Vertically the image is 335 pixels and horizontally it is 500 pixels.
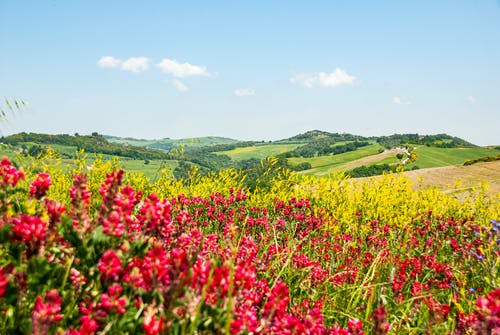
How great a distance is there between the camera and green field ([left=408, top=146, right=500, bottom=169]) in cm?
10889

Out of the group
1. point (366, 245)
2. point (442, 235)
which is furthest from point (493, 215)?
point (366, 245)

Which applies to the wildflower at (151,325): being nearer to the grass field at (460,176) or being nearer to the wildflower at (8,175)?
the wildflower at (8,175)

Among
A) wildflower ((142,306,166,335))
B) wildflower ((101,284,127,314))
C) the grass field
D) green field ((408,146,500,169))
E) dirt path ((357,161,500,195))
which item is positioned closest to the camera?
wildflower ((142,306,166,335))

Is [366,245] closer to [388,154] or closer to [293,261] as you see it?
[293,261]

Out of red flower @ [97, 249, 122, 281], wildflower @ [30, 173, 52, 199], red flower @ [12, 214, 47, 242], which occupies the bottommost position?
red flower @ [97, 249, 122, 281]

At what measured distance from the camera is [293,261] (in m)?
3.97

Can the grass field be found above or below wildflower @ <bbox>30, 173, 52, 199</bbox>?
below

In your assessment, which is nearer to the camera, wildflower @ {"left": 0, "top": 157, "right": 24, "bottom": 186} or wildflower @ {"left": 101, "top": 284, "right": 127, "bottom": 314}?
wildflower @ {"left": 101, "top": 284, "right": 127, "bottom": 314}

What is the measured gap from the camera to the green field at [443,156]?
357 ft

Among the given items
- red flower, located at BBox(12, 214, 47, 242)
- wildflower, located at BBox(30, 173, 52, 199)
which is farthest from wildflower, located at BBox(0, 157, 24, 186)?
red flower, located at BBox(12, 214, 47, 242)

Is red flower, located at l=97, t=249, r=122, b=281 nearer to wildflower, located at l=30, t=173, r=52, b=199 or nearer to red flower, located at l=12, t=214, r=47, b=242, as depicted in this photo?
red flower, located at l=12, t=214, r=47, b=242

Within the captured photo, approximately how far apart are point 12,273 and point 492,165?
27.9 metres

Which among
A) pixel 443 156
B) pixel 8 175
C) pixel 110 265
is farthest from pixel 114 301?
pixel 443 156

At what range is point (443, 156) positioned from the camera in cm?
11675
